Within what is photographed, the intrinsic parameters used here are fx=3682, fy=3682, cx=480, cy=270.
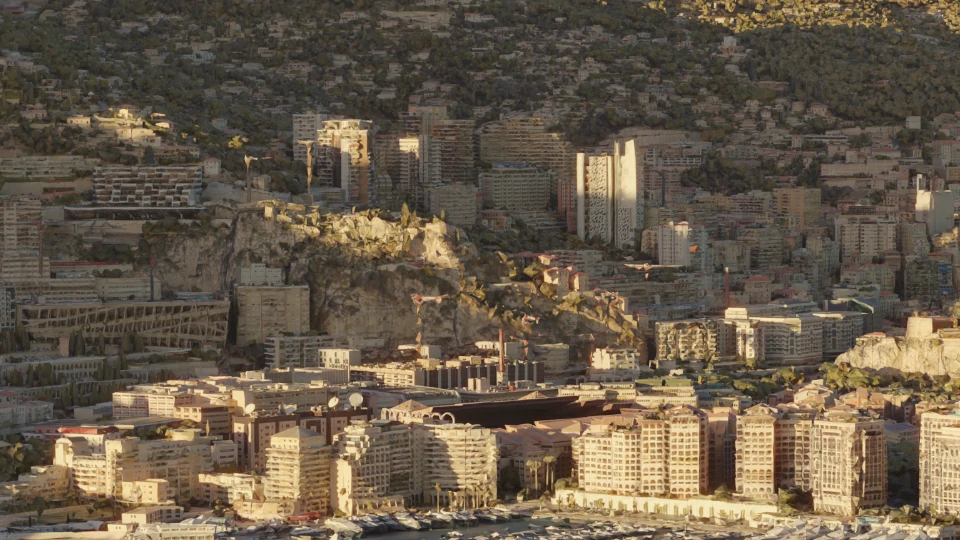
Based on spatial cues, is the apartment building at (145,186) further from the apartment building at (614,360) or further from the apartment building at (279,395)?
the apartment building at (279,395)

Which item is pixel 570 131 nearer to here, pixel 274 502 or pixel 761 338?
pixel 761 338

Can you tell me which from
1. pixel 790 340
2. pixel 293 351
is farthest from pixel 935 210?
pixel 293 351

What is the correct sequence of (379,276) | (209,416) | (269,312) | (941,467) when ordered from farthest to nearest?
(379,276) < (269,312) < (209,416) < (941,467)

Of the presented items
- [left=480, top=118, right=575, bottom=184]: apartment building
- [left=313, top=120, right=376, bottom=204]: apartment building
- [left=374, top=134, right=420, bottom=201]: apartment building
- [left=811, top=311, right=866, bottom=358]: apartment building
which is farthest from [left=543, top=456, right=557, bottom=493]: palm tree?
[left=480, top=118, right=575, bottom=184]: apartment building

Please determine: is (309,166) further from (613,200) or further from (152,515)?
(152,515)

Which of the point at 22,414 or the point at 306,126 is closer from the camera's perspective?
the point at 22,414

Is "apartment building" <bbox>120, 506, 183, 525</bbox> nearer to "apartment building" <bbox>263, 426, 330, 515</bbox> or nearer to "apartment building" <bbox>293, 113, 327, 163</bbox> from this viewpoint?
"apartment building" <bbox>263, 426, 330, 515</bbox>

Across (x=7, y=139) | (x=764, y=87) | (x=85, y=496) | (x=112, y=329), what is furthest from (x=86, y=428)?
(x=764, y=87)
